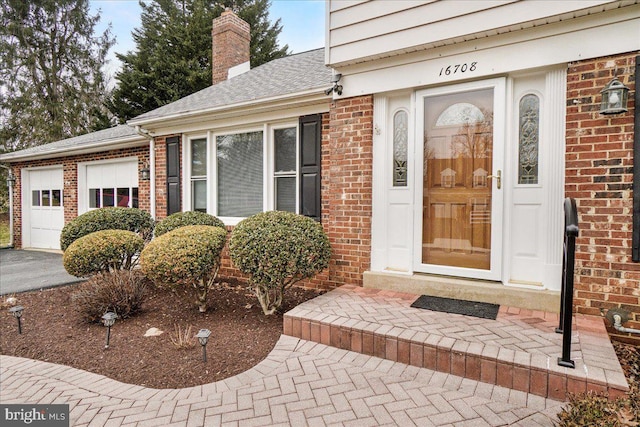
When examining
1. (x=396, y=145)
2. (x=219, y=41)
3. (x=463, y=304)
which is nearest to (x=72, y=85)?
(x=219, y=41)

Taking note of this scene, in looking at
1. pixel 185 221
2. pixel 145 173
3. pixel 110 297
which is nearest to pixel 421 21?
pixel 185 221

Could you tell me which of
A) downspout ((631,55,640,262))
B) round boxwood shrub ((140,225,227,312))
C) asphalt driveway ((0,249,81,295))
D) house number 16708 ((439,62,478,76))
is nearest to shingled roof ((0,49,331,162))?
house number 16708 ((439,62,478,76))

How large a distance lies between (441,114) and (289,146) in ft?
7.56

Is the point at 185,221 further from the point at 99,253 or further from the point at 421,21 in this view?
the point at 421,21

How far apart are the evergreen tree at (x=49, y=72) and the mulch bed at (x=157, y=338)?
16.7 meters

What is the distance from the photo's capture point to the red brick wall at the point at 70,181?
7328 millimetres

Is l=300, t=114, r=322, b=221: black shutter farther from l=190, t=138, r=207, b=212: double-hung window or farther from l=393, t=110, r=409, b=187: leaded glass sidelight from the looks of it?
l=190, t=138, r=207, b=212: double-hung window

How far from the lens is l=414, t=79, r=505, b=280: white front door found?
347 cm

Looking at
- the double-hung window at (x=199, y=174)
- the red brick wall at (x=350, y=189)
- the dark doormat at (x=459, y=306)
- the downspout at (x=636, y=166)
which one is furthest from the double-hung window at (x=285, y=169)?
the downspout at (x=636, y=166)

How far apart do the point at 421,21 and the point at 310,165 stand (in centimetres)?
213

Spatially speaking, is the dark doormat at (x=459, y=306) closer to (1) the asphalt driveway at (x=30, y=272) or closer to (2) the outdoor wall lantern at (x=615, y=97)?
(2) the outdoor wall lantern at (x=615, y=97)

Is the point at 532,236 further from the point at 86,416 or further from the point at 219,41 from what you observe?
the point at 219,41

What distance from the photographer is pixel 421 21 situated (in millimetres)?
3613

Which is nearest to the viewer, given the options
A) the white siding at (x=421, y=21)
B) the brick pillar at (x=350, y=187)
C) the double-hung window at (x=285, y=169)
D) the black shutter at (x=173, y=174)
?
the white siding at (x=421, y=21)
